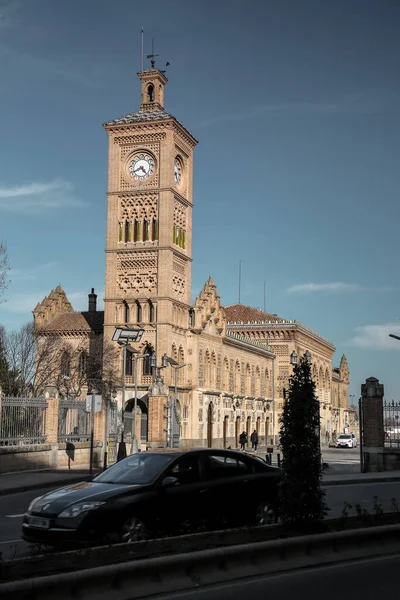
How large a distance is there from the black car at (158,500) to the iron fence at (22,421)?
15.4 meters

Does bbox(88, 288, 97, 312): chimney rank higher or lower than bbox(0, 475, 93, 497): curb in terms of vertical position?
higher

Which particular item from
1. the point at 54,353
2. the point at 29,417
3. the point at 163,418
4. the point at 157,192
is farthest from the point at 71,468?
the point at 157,192

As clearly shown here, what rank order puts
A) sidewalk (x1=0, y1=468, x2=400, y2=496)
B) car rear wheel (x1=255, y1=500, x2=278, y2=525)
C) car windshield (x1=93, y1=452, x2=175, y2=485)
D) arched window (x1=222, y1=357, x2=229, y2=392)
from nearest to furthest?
car windshield (x1=93, y1=452, x2=175, y2=485) < car rear wheel (x1=255, y1=500, x2=278, y2=525) < sidewalk (x1=0, y1=468, x2=400, y2=496) < arched window (x1=222, y1=357, x2=229, y2=392)

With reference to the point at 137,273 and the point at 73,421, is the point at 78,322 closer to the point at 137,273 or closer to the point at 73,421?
the point at 137,273

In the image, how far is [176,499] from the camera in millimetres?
12117

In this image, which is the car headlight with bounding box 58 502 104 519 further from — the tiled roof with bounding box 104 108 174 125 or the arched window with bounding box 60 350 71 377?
the tiled roof with bounding box 104 108 174 125

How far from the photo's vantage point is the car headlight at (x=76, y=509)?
11.1 metres

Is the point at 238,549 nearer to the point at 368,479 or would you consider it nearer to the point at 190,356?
the point at 368,479

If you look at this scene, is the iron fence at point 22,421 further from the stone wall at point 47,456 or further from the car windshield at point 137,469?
the car windshield at point 137,469

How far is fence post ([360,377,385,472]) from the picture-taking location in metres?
31.0

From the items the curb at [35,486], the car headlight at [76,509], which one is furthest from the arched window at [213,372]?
the car headlight at [76,509]

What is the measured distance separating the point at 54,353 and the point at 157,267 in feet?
34.2

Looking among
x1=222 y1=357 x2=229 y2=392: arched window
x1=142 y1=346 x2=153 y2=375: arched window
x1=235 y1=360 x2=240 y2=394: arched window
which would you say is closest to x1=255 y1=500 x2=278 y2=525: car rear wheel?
x1=142 y1=346 x2=153 y2=375: arched window

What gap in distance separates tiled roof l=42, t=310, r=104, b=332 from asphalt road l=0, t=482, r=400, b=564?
148 ft
